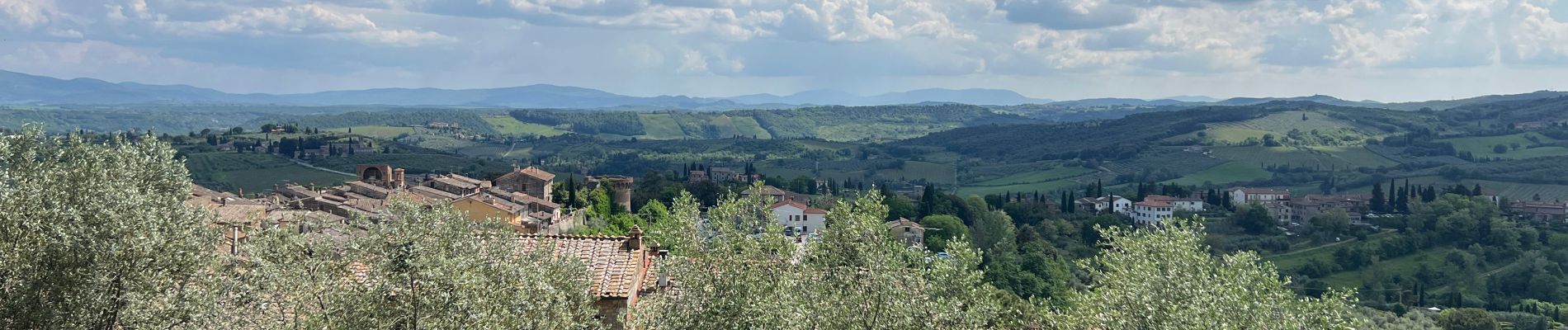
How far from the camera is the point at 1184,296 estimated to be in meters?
19.0

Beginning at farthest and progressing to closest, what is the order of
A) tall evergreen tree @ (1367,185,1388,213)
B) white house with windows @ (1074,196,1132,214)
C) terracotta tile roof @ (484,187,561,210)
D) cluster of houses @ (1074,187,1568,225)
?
tall evergreen tree @ (1367,185,1388,213)
white house with windows @ (1074,196,1132,214)
cluster of houses @ (1074,187,1568,225)
terracotta tile roof @ (484,187,561,210)

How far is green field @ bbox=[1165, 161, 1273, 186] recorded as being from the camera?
179 metres

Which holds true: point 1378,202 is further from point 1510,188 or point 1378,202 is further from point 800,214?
point 800,214

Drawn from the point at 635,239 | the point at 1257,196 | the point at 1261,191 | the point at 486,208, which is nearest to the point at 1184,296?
the point at 635,239

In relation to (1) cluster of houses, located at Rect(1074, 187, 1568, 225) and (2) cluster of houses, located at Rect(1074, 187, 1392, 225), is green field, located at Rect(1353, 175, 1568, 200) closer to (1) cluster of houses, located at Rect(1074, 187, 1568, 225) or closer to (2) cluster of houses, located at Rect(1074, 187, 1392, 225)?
(1) cluster of houses, located at Rect(1074, 187, 1568, 225)

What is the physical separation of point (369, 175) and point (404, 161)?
69021 mm

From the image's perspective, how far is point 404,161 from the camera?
156m

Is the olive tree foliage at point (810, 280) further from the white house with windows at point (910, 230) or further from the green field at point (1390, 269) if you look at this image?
the green field at point (1390, 269)

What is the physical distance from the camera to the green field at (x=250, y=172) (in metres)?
120

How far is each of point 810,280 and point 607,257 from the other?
16.0 ft

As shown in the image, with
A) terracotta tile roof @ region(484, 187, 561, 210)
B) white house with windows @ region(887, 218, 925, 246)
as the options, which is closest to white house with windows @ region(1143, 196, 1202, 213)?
white house with windows @ region(887, 218, 925, 246)

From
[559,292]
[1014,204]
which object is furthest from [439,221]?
[1014,204]

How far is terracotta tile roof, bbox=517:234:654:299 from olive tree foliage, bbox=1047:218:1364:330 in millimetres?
7698

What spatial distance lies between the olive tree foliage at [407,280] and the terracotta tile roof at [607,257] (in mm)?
1834
